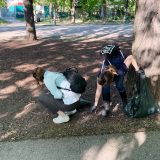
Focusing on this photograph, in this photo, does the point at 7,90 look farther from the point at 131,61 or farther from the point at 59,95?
the point at 131,61

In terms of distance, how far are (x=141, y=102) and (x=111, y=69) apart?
27.5 inches

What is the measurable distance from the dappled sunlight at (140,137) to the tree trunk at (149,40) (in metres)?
0.90

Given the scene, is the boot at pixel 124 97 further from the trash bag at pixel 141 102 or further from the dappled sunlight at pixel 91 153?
the dappled sunlight at pixel 91 153

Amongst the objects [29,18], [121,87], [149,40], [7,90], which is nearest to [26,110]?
[7,90]

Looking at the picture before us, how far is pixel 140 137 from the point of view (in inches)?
202

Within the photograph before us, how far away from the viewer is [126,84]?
21.3 ft

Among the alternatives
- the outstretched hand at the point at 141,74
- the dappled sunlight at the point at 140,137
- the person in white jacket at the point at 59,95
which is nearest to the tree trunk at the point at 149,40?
the outstretched hand at the point at 141,74

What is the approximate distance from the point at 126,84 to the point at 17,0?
2252 inches

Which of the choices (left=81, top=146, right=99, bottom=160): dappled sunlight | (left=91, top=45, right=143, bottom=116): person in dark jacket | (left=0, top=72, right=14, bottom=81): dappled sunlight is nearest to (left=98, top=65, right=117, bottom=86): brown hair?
(left=91, top=45, right=143, bottom=116): person in dark jacket

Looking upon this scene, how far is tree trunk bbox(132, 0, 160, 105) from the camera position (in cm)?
565

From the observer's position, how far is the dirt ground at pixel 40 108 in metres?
5.41

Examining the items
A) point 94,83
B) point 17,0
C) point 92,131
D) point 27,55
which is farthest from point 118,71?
point 17,0

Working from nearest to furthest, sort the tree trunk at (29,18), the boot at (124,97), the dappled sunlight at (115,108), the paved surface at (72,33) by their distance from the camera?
the boot at (124,97) < the dappled sunlight at (115,108) < the tree trunk at (29,18) < the paved surface at (72,33)

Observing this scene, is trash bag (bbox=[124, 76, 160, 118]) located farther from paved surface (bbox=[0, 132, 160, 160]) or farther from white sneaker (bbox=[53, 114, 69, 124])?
white sneaker (bbox=[53, 114, 69, 124])
